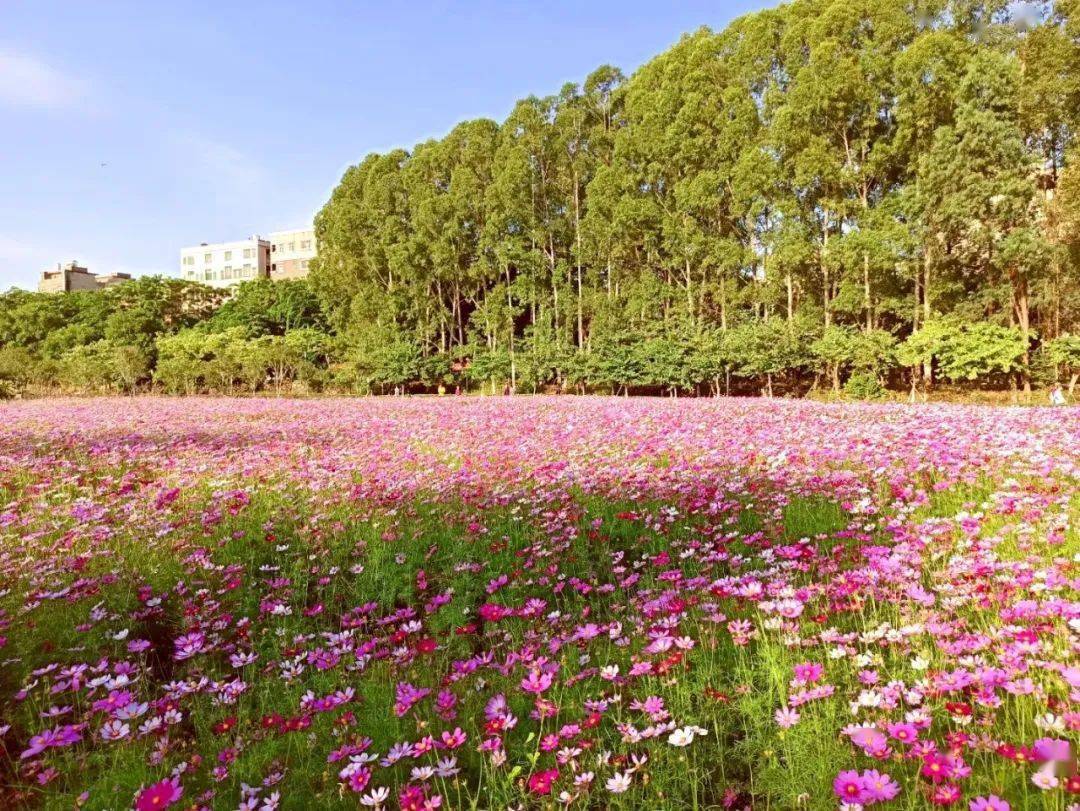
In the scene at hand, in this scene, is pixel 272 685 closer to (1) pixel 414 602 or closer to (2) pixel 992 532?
(1) pixel 414 602

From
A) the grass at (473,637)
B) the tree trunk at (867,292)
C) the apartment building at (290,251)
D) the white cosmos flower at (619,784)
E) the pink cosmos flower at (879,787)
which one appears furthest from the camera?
the apartment building at (290,251)

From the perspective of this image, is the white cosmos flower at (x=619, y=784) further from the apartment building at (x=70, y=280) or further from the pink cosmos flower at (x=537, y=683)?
the apartment building at (x=70, y=280)

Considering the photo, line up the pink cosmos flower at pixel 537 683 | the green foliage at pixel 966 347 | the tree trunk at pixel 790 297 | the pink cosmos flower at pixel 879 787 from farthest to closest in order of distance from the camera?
the tree trunk at pixel 790 297, the green foliage at pixel 966 347, the pink cosmos flower at pixel 537 683, the pink cosmos flower at pixel 879 787

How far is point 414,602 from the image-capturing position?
13.5 ft

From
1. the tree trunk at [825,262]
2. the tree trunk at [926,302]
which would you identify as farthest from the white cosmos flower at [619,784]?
the tree trunk at [825,262]

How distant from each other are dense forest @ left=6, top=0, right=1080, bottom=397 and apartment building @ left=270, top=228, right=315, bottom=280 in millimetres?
42818

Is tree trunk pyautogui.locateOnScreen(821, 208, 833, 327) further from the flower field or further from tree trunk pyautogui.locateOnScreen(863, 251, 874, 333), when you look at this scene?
the flower field

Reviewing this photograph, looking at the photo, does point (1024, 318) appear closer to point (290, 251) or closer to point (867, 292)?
point (867, 292)

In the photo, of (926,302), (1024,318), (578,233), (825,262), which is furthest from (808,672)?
(578,233)

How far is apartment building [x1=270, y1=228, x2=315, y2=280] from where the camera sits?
84.2 m

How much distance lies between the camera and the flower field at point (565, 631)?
1.93 meters

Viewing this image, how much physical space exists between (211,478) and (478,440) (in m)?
3.75

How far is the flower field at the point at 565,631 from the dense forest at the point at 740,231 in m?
18.9

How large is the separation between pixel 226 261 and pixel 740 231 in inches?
3294
